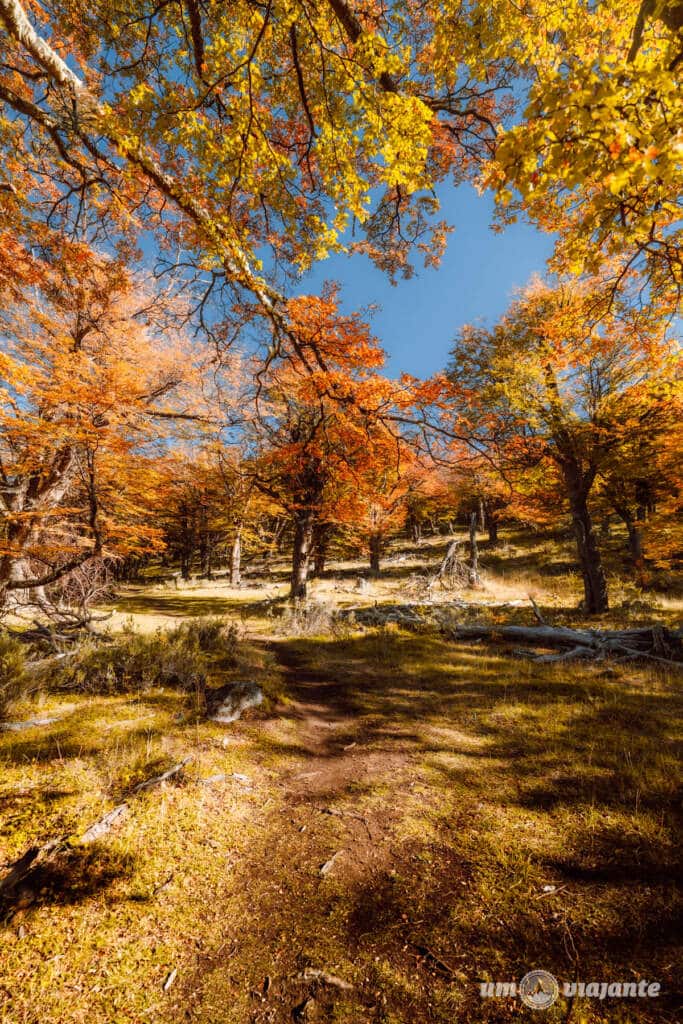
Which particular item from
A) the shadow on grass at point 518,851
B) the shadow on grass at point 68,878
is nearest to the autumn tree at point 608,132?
the shadow on grass at point 518,851

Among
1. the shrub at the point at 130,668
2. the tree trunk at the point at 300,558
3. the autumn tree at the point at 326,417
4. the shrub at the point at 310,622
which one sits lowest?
the shrub at the point at 310,622

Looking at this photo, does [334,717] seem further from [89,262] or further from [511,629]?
[89,262]

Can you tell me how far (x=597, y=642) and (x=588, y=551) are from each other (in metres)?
5.22

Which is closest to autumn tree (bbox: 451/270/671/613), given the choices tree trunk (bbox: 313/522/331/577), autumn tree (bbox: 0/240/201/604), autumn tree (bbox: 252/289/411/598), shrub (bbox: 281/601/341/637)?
autumn tree (bbox: 252/289/411/598)

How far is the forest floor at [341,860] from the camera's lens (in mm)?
1849

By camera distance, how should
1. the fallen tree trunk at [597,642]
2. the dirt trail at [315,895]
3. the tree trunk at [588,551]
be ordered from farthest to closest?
the tree trunk at [588,551] < the fallen tree trunk at [597,642] < the dirt trail at [315,895]

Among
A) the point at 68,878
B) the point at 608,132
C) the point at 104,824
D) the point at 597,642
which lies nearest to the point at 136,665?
the point at 104,824

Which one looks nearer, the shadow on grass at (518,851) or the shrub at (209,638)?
the shadow on grass at (518,851)

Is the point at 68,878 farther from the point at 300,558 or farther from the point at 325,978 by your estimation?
the point at 300,558

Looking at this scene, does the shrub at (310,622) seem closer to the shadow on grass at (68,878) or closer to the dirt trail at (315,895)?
the dirt trail at (315,895)

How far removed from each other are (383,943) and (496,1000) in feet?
2.01

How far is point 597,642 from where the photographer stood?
7.77 meters

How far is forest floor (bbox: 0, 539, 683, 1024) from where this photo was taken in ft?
6.07

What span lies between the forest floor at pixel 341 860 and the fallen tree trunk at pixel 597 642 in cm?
202
